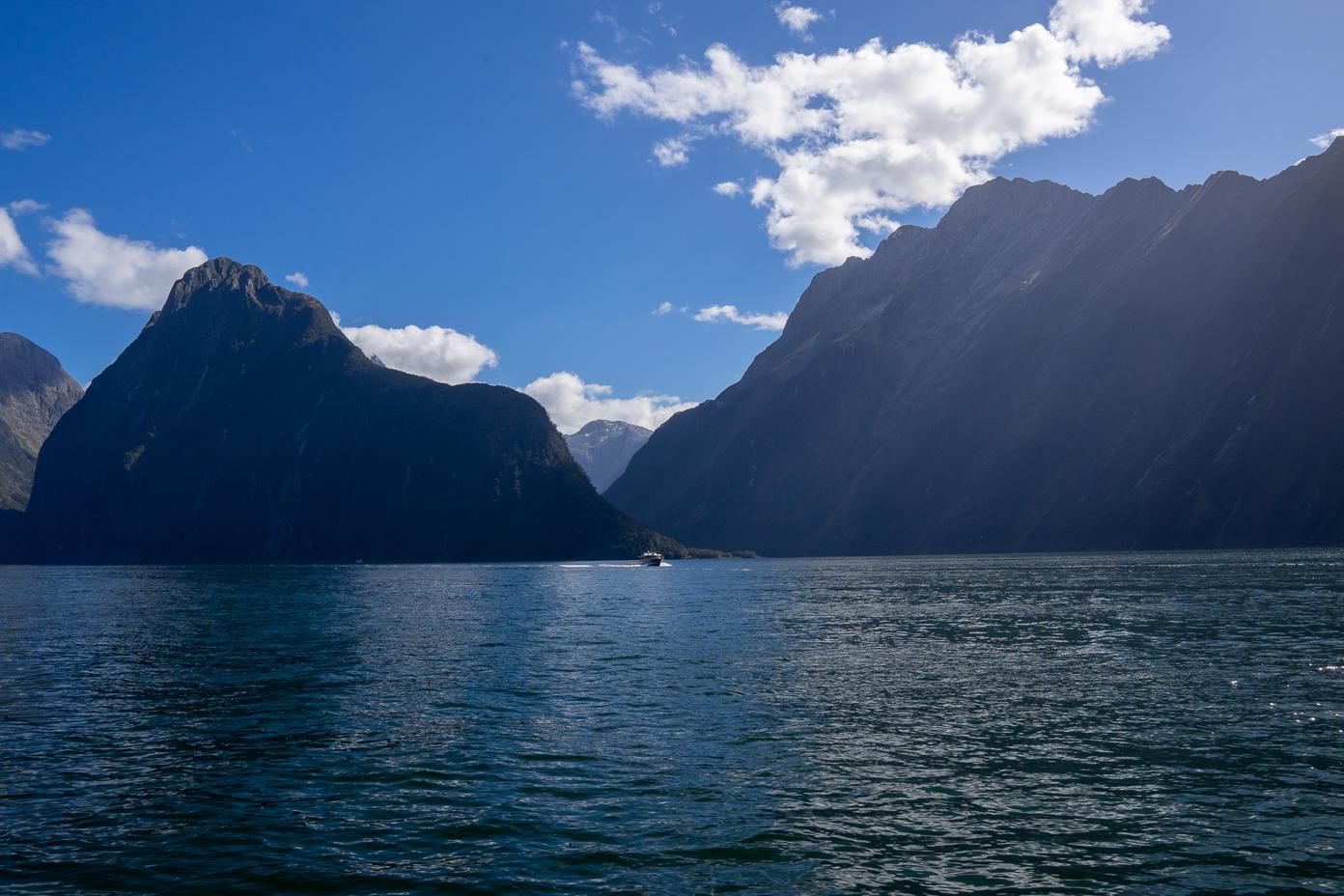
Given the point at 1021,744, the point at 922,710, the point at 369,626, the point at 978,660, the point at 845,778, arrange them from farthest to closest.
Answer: the point at 369,626
the point at 978,660
the point at 922,710
the point at 1021,744
the point at 845,778

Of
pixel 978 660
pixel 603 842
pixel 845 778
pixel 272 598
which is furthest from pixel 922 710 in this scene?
pixel 272 598

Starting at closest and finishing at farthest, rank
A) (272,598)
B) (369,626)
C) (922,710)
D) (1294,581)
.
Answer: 1. (922,710)
2. (369,626)
3. (1294,581)
4. (272,598)

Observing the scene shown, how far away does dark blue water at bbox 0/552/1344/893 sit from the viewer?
20.0m

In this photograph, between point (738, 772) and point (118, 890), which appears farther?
point (738, 772)

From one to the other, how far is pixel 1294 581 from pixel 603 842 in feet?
370

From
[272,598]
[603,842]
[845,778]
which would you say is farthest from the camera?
[272,598]

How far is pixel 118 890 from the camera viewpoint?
1897cm

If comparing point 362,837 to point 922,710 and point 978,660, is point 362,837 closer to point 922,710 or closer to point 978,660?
point 922,710

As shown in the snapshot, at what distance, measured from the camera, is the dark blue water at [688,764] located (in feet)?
65.7

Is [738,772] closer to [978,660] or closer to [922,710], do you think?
[922,710]

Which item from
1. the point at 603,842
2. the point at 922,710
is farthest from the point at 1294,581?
the point at 603,842

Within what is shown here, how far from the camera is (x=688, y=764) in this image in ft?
94.9

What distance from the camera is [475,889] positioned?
1900 centimetres

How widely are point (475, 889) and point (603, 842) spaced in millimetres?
3676
